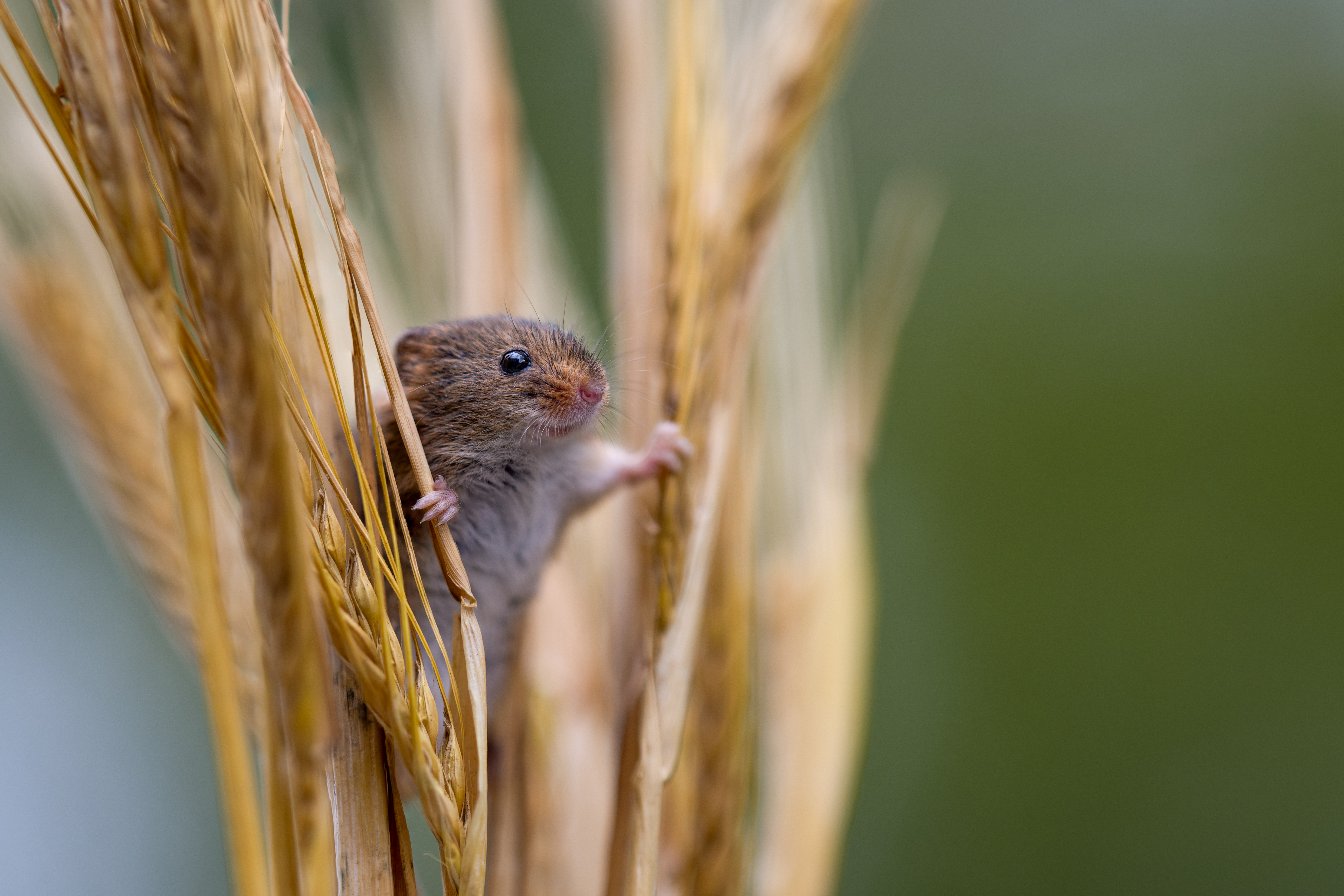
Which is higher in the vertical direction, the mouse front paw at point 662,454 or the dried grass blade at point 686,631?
the mouse front paw at point 662,454

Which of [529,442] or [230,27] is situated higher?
[230,27]

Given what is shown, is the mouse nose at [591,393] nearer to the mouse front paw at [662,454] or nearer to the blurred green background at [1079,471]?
the mouse front paw at [662,454]

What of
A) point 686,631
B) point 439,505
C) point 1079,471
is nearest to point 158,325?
point 439,505

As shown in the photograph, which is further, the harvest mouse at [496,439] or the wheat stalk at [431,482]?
the harvest mouse at [496,439]

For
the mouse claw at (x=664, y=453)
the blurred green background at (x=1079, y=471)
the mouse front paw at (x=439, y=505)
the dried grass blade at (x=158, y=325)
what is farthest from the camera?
the blurred green background at (x=1079, y=471)

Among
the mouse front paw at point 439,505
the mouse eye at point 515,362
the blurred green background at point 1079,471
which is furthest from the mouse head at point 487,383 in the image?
the blurred green background at point 1079,471

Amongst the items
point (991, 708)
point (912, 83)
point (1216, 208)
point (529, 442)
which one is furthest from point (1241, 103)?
point (529, 442)

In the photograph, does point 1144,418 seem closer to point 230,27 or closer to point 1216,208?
point 1216,208
